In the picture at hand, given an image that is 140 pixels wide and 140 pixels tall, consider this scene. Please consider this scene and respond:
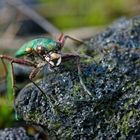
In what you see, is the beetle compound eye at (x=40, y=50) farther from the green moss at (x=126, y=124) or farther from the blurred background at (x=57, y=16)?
the blurred background at (x=57, y=16)

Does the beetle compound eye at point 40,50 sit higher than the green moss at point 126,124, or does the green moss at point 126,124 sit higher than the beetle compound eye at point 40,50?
the beetle compound eye at point 40,50

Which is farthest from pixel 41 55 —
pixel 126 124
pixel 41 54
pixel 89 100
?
pixel 126 124

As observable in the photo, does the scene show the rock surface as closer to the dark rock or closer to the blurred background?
the dark rock

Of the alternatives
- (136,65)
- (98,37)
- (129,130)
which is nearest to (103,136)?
(129,130)

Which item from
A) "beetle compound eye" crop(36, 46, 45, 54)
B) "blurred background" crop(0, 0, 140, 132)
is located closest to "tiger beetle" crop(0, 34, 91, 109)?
"beetle compound eye" crop(36, 46, 45, 54)

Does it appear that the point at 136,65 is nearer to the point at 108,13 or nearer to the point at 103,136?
the point at 103,136

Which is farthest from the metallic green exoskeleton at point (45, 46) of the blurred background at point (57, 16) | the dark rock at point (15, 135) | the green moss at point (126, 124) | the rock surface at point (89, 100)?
the blurred background at point (57, 16)
